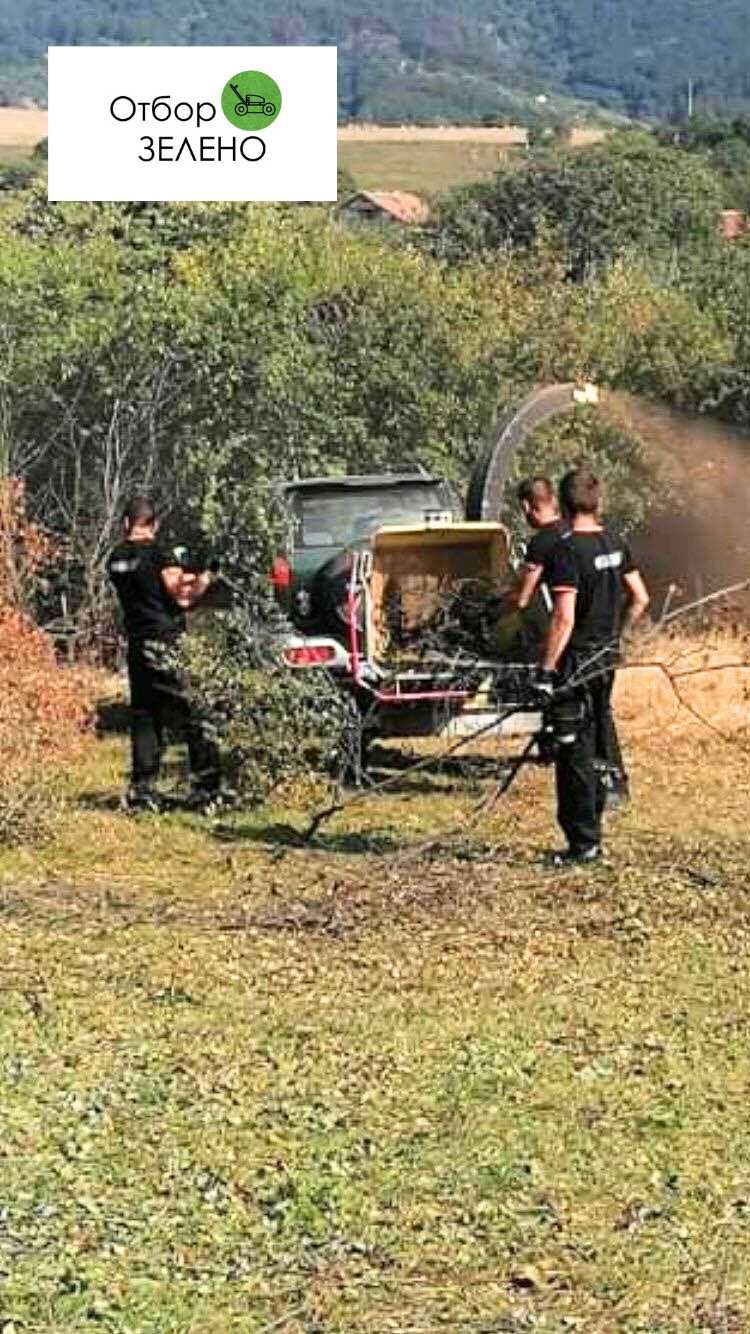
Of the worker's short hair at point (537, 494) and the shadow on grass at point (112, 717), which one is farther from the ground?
the worker's short hair at point (537, 494)

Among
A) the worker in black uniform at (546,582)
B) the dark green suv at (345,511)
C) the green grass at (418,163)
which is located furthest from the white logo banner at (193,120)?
the green grass at (418,163)

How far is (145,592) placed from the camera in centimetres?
1012

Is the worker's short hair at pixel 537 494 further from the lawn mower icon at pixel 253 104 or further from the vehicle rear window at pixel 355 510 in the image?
the lawn mower icon at pixel 253 104

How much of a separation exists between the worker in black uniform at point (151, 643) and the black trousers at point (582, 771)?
2175mm

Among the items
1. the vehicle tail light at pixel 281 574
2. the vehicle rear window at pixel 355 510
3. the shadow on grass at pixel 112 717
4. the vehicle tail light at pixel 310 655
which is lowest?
the shadow on grass at pixel 112 717

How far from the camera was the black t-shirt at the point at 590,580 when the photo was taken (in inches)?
333

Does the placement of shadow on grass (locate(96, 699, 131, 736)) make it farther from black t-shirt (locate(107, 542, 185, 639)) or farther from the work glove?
the work glove

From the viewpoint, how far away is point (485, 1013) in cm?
630

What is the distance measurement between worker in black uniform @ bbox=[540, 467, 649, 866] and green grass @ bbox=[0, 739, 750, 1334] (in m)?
0.27

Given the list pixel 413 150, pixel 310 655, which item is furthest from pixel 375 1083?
pixel 413 150

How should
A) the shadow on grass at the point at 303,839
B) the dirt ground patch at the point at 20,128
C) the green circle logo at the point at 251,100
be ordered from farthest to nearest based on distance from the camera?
1. the dirt ground patch at the point at 20,128
2. the green circle logo at the point at 251,100
3. the shadow on grass at the point at 303,839

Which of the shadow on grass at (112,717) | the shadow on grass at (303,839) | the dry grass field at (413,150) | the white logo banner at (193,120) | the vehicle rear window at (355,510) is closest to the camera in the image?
the shadow on grass at (303,839)

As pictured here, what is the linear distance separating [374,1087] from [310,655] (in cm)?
507

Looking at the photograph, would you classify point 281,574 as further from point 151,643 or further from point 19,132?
point 19,132
